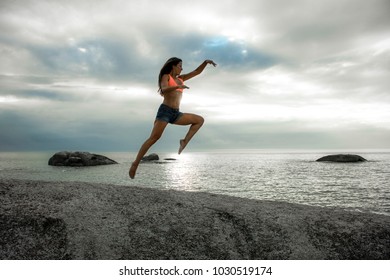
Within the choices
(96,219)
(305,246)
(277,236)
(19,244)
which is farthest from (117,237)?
(305,246)

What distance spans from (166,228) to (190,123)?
252cm

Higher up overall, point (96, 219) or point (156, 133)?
point (156, 133)

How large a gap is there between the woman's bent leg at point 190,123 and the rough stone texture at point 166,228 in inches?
64.8

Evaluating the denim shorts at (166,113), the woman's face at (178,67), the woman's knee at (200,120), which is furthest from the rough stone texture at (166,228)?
the woman's face at (178,67)

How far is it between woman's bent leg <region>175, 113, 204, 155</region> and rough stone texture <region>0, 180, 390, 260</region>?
1.65m

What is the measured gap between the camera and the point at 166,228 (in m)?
5.91

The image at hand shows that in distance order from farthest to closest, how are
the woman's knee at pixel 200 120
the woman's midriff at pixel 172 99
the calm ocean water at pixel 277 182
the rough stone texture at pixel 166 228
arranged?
the calm ocean water at pixel 277 182
the woman's knee at pixel 200 120
the woman's midriff at pixel 172 99
the rough stone texture at pixel 166 228

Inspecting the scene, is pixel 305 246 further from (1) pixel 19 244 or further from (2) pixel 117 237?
(1) pixel 19 244

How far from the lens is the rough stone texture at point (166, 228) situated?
17.3ft

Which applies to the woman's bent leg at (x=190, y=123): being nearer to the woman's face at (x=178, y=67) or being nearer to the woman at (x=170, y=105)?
the woman at (x=170, y=105)

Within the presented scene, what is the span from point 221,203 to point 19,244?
4623 mm

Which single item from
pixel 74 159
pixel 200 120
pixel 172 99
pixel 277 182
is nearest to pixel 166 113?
Result: pixel 172 99

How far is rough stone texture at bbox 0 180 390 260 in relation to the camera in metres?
5.26

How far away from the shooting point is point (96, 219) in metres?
5.98
